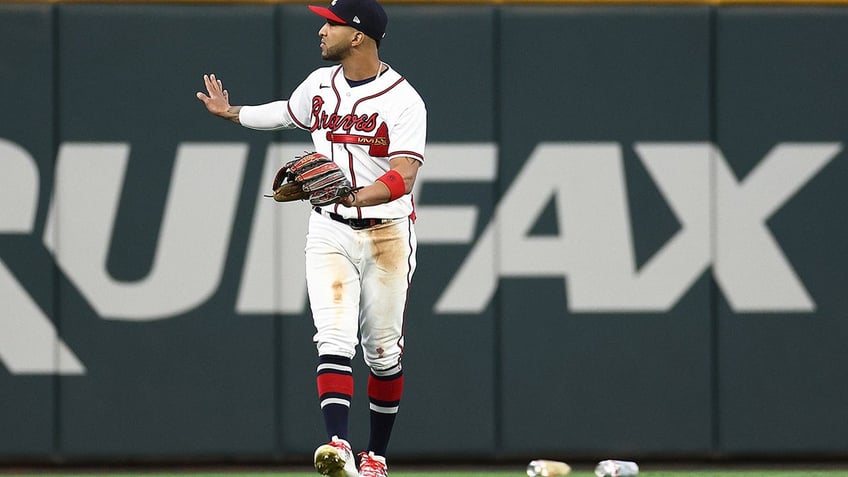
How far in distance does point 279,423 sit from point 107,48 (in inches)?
74.3

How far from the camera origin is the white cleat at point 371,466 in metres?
5.23

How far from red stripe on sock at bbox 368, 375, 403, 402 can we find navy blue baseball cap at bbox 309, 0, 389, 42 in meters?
1.29

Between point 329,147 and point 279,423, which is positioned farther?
point 279,423

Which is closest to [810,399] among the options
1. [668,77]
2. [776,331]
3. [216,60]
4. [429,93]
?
[776,331]

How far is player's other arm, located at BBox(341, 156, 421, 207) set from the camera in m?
4.93

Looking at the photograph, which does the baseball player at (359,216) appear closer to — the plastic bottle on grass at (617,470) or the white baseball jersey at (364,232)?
the white baseball jersey at (364,232)

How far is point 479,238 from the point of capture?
261 inches

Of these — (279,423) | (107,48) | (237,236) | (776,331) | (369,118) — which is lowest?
(279,423)

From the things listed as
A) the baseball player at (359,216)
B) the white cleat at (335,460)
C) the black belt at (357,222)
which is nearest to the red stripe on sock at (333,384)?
the baseball player at (359,216)

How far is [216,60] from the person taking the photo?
21.6 feet

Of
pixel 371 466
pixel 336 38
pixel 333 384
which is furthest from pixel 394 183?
pixel 371 466

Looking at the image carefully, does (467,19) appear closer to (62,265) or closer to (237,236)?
(237,236)

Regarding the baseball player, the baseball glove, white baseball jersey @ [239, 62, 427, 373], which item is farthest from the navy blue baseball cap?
the baseball glove

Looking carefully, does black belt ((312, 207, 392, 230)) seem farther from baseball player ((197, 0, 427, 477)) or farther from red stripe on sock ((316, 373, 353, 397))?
red stripe on sock ((316, 373, 353, 397))
